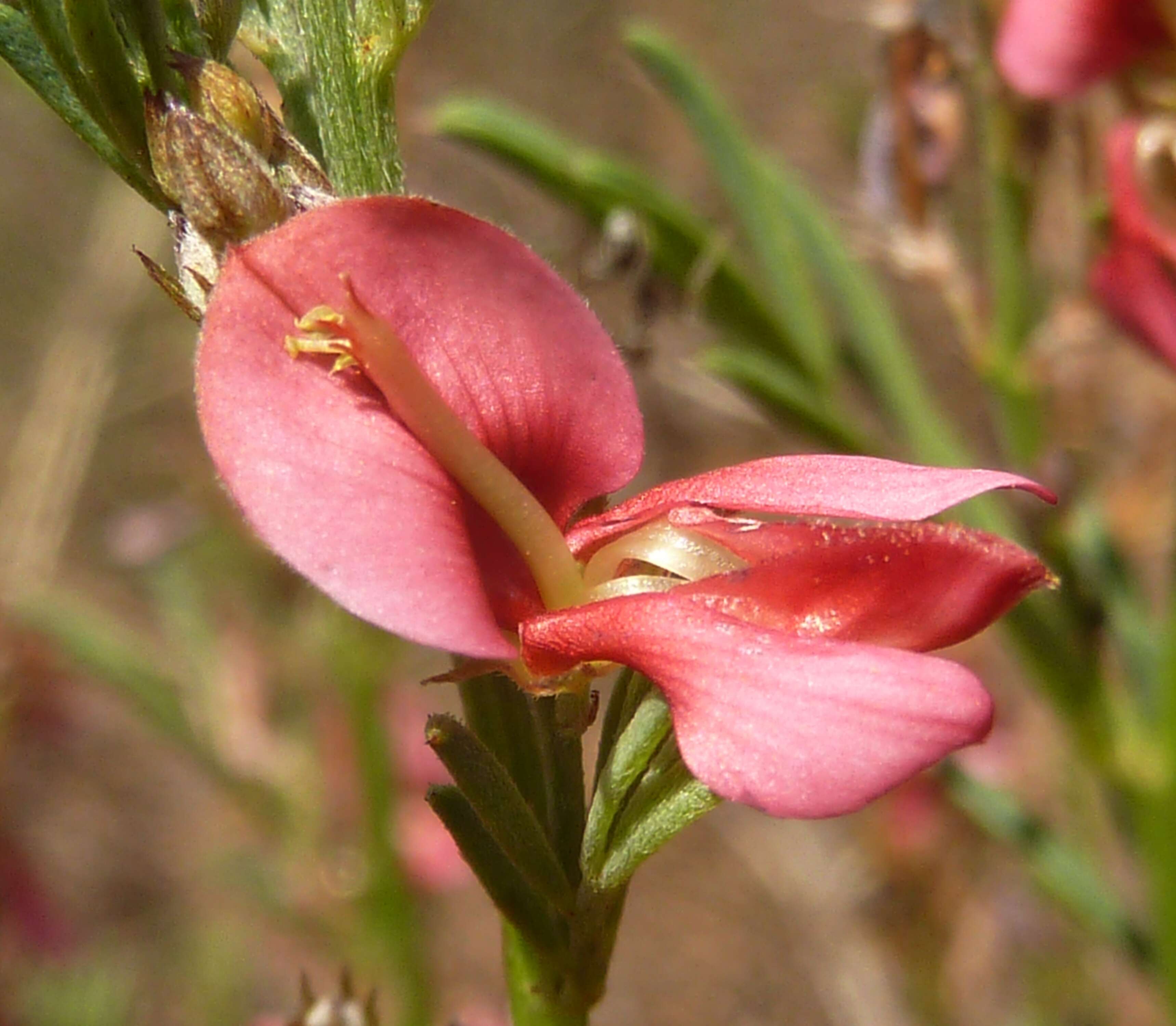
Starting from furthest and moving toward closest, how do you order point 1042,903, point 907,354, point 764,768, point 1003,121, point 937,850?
point 1042,903
point 937,850
point 907,354
point 1003,121
point 764,768

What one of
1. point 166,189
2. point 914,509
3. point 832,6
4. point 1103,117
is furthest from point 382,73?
point 832,6

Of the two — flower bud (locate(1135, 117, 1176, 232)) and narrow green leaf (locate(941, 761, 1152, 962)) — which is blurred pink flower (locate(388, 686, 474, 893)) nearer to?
narrow green leaf (locate(941, 761, 1152, 962))

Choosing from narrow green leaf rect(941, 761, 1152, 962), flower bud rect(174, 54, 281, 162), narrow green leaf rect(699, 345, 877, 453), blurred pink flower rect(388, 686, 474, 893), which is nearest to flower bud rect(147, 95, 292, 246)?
flower bud rect(174, 54, 281, 162)

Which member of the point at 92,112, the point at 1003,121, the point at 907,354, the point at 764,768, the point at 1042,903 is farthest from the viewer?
the point at 1042,903

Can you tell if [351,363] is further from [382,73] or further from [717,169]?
[717,169]

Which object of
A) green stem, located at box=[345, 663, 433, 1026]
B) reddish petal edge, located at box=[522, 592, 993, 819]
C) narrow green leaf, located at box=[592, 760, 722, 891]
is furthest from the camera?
green stem, located at box=[345, 663, 433, 1026]

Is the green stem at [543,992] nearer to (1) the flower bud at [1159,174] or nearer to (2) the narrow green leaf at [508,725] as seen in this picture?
(2) the narrow green leaf at [508,725]
